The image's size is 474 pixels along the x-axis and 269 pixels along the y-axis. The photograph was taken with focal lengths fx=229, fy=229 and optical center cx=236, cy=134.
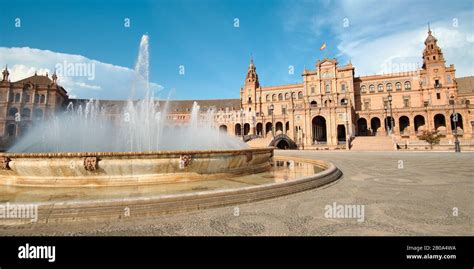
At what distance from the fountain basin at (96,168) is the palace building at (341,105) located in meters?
35.2

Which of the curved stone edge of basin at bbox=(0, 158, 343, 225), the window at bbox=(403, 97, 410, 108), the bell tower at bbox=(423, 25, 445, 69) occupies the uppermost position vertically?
the bell tower at bbox=(423, 25, 445, 69)

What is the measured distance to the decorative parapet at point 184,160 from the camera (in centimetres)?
695

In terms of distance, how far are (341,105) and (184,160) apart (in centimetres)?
4584

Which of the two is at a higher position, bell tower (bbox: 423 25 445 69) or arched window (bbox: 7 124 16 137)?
bell tower (bbox: 423 25 445 69)

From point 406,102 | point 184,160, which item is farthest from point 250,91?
point 184,160

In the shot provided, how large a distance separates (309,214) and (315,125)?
1890 inches

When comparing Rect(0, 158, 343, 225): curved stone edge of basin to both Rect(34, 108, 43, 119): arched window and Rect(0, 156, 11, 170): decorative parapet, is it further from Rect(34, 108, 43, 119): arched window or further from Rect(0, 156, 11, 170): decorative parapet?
Rect(34, 108, 43, 119): arched window

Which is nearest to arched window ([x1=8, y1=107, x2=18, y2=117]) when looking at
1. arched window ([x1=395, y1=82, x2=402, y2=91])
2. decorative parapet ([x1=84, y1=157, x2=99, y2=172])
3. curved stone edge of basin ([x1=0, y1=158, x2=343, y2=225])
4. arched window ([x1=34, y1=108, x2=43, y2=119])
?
arched window ([x1=34, y1=108, x2=43, y2=119])

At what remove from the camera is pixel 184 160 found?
7008 millimetres

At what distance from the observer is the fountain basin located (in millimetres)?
6426
